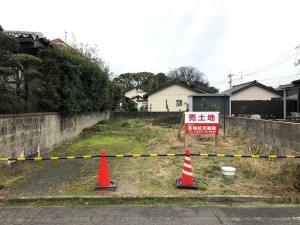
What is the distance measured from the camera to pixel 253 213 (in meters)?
4.26

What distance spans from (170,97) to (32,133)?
2920 cm

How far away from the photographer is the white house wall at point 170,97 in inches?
1412

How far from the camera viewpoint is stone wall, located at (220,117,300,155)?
683cm

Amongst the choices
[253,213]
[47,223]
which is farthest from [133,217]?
[253,213]

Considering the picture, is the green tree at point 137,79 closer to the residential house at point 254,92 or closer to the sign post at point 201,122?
the residential house at point 254,92

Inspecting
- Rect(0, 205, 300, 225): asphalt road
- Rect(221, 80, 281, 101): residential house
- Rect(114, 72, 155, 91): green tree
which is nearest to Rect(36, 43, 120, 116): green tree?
Rect(0, 205, 300, 225): asphalt road

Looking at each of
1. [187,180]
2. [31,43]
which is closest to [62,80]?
[31,43]

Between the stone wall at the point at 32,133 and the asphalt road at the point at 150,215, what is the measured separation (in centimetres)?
223

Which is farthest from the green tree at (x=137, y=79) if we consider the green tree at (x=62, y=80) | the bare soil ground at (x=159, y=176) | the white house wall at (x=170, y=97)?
the bare soil ground at (x=159, y=176)

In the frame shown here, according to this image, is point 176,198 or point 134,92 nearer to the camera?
point 176,198

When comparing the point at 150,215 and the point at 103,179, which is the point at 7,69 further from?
the point at 150,215

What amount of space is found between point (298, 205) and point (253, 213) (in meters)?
0.95

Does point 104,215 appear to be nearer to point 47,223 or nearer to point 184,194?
point 47,223

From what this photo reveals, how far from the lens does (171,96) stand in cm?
3619
